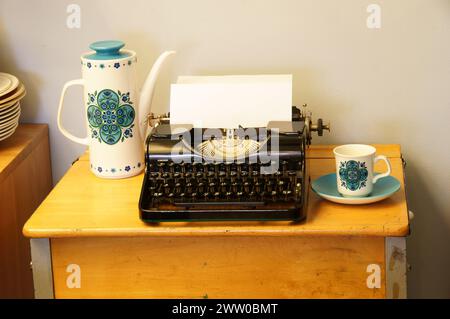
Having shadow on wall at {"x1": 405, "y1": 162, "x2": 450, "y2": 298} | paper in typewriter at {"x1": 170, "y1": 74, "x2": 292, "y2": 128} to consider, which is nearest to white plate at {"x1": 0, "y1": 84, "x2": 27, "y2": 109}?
paper in typewriter at {"x1": 170, "y1": 74, "x2": 292, "y2": 128}

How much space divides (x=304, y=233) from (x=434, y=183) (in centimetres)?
68

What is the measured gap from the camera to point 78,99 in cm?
217

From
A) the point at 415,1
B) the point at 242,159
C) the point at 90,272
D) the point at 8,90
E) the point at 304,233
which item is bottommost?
the point at 90,272

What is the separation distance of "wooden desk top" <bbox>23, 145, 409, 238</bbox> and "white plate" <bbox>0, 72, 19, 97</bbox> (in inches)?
12.0

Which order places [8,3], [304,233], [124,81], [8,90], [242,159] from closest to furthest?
[304,233], [242,159], [124,81], [8,90], [8,3]

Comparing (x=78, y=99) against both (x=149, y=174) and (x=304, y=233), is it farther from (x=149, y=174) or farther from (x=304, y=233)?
(x=304, y=233)

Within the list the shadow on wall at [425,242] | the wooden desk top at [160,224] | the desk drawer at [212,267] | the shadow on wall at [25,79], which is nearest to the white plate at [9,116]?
the shadow on wall at [25,79]

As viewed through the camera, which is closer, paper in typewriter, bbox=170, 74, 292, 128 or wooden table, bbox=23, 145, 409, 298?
wooden table, bbox=23, 145, 409, 298

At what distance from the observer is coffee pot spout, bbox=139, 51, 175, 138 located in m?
1.91

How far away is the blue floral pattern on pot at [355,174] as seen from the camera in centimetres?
171

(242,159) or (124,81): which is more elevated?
(124,81)

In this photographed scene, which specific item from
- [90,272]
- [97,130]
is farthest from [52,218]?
[97,130]

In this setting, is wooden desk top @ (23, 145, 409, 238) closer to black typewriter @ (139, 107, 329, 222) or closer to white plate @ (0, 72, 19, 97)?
black typewriter @ (139, 107, 329, 222)

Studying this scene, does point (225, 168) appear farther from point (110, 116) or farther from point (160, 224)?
point (110, 116)
